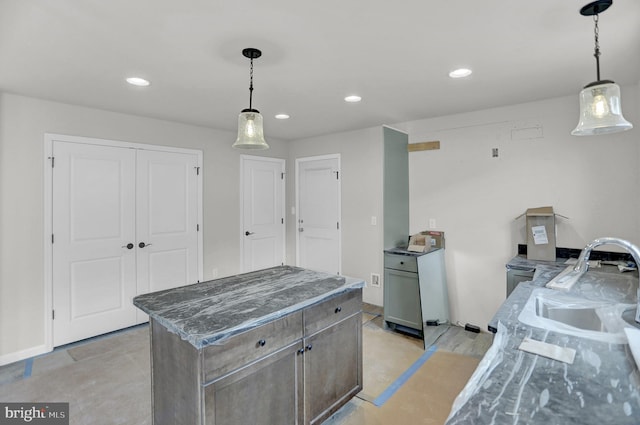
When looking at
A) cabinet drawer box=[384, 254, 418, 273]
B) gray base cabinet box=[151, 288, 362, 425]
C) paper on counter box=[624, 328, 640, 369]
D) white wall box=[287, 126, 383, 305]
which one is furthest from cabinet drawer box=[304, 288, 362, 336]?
white wall box=[287, 126, 383, 305]

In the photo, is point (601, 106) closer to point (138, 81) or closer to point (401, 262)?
point (401, 262)

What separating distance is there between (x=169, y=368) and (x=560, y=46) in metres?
2.95

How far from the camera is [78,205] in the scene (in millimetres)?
3295

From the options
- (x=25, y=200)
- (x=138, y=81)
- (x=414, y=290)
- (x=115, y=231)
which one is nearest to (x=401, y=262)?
(x=414, y=290)

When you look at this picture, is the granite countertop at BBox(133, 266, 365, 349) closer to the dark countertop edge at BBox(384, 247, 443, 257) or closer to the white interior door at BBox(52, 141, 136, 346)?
the dark countertop edge at BBox(384, 247, 443, 257)

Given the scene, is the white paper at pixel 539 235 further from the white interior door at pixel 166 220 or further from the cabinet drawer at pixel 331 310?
the white interior door at pixel 166 220

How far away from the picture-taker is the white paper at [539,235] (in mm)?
2979

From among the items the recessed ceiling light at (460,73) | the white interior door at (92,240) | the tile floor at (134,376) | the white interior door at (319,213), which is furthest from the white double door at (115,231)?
the recessed ceiling light at (460,73)

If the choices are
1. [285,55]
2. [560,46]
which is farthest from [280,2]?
[560,46]

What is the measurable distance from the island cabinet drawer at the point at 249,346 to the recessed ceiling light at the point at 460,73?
6.78 ft

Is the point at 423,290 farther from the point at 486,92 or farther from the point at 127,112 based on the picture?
the point at 127,112

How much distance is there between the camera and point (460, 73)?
8.16 ft

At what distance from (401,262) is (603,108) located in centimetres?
221

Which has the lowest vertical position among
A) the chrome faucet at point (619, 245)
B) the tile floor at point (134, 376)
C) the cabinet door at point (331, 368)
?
the tile floor at point (134, 376)
